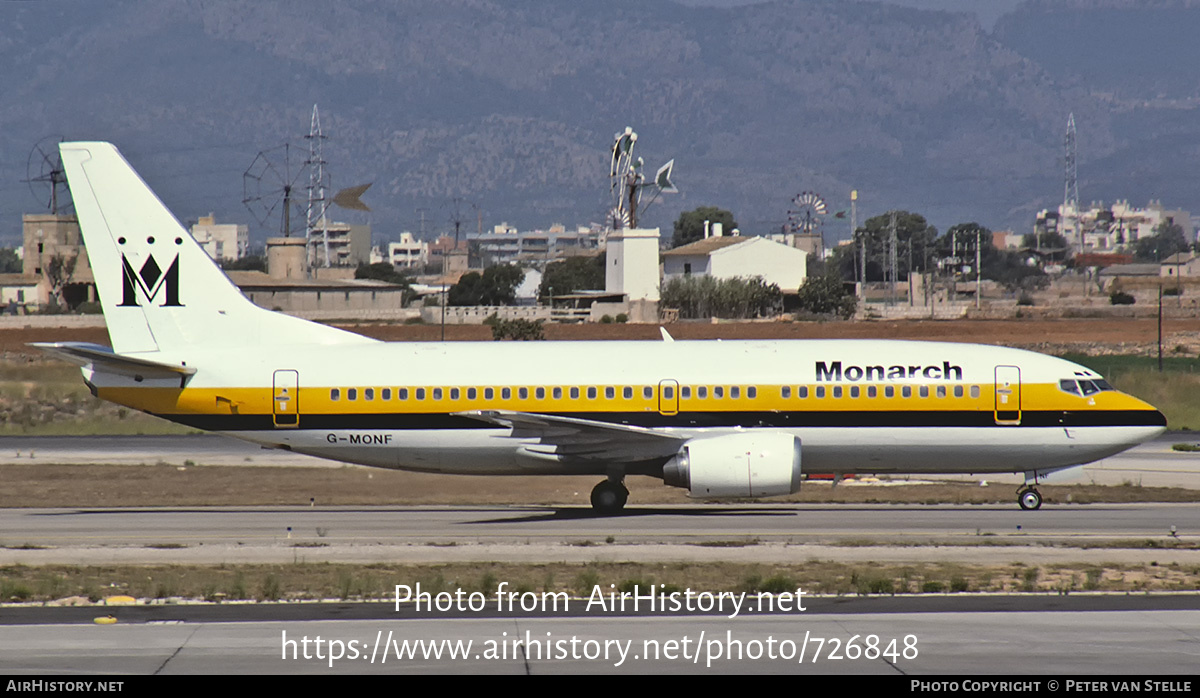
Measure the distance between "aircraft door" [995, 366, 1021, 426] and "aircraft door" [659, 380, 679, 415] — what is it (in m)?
7.53

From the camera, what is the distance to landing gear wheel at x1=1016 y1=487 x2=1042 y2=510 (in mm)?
33719

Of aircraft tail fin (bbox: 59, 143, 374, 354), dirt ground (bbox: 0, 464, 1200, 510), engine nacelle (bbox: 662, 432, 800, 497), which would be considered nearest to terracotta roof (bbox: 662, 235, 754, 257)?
dirt ground (bbox: 0, 464, 1200, 510)

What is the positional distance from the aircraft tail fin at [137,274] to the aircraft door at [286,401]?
145 centimetres

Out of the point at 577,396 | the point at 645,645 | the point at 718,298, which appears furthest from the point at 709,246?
the point at 645,645

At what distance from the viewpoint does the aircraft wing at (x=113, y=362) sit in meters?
32.6

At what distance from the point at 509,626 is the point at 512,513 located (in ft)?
49.4

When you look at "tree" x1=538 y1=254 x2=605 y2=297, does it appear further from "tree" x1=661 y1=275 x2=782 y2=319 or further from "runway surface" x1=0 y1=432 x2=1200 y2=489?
"runway surface" x1=0 y1=432 x2=1200 y2=489

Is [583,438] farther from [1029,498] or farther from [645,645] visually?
[645,645]

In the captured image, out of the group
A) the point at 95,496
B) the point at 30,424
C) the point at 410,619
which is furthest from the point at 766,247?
the point at 410,619

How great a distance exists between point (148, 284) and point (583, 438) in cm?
1159

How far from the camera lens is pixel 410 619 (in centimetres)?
2048

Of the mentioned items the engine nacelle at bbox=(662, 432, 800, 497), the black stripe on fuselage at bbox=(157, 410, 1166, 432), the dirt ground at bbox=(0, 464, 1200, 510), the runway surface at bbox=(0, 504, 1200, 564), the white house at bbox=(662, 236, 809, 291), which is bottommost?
the dirt ground at bbox=(0, 464, 1200, 510)

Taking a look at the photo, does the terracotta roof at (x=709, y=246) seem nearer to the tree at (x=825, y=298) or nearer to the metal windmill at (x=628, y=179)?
the metal windmill at (x=628, y=179)
